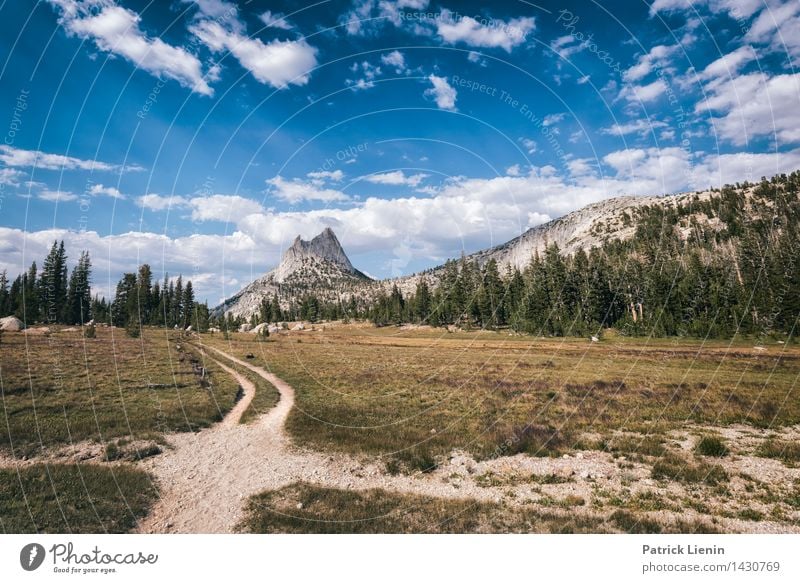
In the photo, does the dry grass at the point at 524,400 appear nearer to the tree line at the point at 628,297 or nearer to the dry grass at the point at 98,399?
the dry grass at the point at 98,399

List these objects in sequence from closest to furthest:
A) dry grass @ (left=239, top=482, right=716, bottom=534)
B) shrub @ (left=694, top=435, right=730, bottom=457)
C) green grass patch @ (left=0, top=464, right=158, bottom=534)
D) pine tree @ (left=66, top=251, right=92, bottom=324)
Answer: green grass patch @ (left=0, top=464, right=158, bottom=534)
dry grass @ (left=239, top=482, right=716, bottom=534)
shrub @ (left=694, top=435, right=730, bottom=457)
pine tree @ (left=66, top=251, right=92, bottom=324)

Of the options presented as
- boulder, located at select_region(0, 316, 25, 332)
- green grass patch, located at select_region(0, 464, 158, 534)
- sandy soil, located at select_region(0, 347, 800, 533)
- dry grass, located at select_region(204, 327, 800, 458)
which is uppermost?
boulder, located at select_region(0, 316, 25, 332)

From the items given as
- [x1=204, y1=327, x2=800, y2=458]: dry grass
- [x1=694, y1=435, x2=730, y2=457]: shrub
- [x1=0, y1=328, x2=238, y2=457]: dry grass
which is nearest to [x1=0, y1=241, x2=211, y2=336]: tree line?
[x1=0, y1=328, x2=238, y2=457]: dry grass

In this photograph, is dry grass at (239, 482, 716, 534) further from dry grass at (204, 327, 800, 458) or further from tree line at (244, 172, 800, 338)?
tree line at (244, 172, 800, 338)

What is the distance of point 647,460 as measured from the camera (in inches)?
550

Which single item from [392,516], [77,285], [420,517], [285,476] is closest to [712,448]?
[420,517]

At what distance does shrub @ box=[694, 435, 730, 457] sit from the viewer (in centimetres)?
1453

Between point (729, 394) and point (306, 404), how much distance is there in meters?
28.9

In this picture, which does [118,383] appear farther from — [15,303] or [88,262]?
[15,303]
